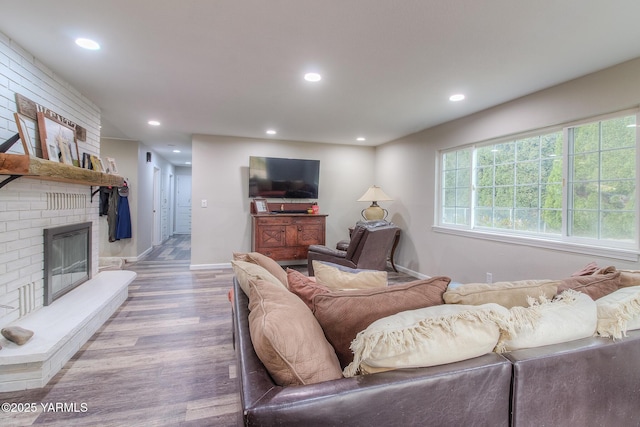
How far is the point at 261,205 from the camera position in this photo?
5.25 m

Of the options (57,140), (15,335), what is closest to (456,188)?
(57,140)

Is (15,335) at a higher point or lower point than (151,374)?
higher

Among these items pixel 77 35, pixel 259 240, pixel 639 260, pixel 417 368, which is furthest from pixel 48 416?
pixel 639 260

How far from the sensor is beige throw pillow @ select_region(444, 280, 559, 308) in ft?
3.79

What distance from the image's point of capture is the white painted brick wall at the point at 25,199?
2113 mm

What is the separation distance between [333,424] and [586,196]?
10.3 feet

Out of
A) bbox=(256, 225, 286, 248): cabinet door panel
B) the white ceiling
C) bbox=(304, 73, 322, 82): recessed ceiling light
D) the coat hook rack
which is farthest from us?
bbox=(256, 225, 286, 248): cabinet door panel

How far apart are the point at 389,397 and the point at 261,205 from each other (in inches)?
183

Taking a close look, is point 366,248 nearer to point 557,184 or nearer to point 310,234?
point 310,234

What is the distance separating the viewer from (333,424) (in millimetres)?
751

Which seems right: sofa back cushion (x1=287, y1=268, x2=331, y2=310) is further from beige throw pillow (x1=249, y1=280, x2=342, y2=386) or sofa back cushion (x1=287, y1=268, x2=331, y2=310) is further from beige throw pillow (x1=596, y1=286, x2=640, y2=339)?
beige throw pillow (x1=596, y1=286, x2=640, y2=339)

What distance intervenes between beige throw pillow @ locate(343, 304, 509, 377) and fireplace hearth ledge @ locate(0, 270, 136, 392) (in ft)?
6.90

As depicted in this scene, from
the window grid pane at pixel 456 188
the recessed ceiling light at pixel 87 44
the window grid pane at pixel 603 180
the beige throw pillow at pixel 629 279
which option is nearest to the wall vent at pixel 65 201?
the recessed ceiling light at pixel 87 44

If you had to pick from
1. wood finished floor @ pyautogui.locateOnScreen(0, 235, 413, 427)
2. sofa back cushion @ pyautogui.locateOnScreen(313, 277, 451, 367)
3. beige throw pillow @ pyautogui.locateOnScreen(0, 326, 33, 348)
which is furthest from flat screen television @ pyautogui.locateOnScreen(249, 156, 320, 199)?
sofa back cushion @ pyautogui.locateOnScreen(313, 277, 451, 367)
